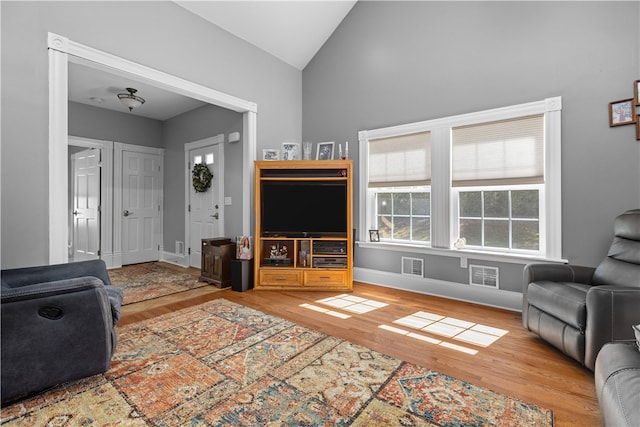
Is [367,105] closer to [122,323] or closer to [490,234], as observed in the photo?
[490,234]

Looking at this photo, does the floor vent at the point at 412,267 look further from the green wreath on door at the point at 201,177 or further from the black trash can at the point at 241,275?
the green wreath on door at the point at 201,177

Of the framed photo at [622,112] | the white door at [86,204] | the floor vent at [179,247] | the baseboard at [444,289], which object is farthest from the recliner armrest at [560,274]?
the white door at [86,204]

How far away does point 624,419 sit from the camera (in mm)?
939

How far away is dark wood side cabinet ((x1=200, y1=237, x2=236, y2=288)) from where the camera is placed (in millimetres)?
3972

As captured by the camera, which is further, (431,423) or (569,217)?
(569,217)

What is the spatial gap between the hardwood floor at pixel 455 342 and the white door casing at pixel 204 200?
59.4 inches

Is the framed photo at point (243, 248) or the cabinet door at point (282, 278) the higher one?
the framed photo at point (243, 248)

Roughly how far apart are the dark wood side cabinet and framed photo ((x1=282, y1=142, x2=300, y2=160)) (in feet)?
4.76

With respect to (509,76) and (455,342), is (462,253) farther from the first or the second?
(509,76)

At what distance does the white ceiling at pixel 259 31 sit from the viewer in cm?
356

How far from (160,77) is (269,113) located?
5.00 ft

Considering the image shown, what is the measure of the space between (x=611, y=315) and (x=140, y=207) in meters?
6.50

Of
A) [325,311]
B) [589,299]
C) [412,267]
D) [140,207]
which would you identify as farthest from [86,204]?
[589,299]

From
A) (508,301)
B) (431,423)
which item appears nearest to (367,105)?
(508,301)
